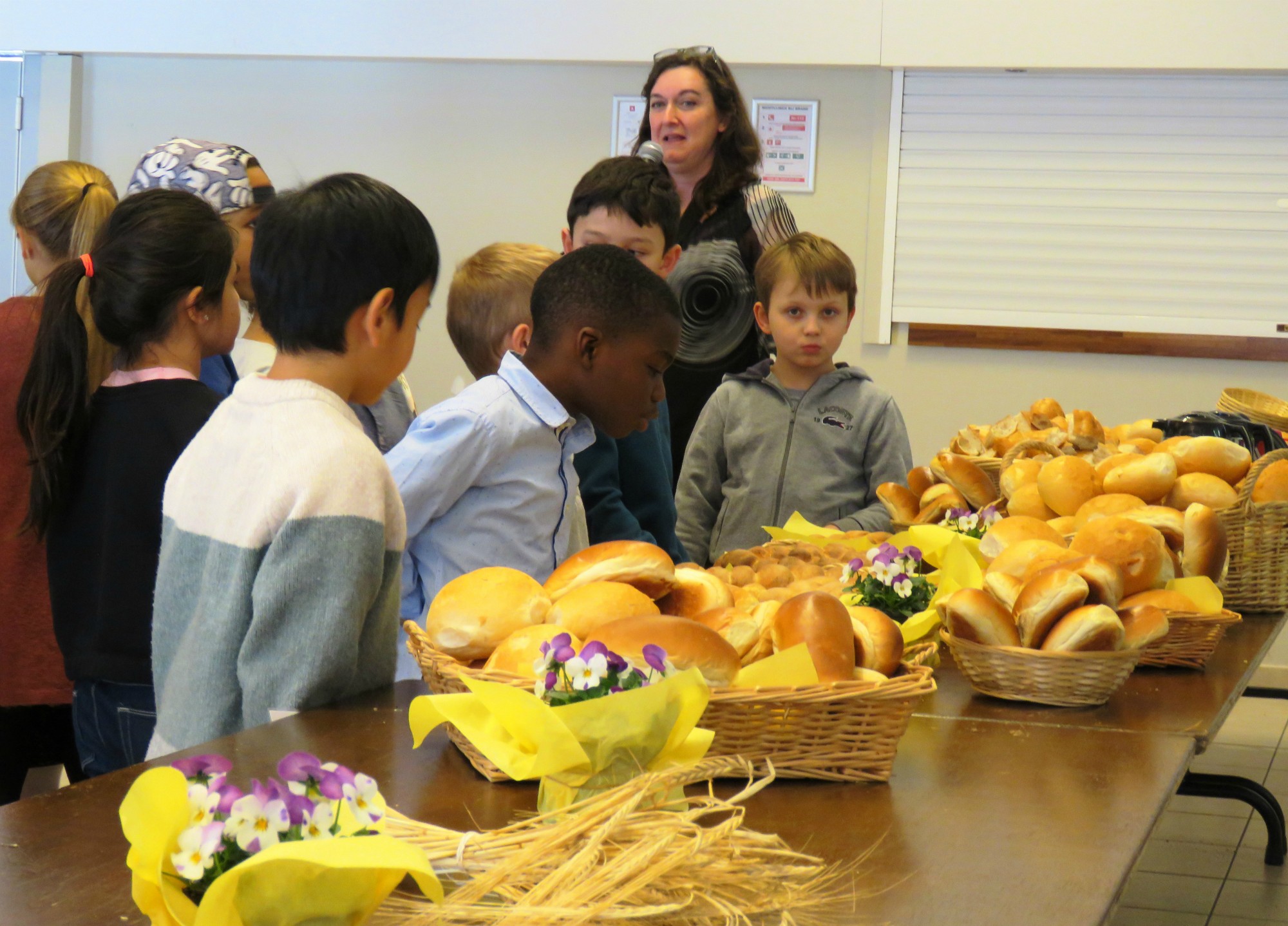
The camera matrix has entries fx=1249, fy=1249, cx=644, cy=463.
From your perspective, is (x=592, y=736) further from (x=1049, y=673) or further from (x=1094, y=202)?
(x=1094, y=202)

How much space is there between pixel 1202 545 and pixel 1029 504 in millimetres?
304

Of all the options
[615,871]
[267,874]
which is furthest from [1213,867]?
[267,874]

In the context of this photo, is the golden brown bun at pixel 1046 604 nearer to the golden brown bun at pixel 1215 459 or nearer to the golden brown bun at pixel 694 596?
the golden brown bun at pixel 694 596

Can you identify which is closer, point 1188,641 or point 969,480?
point 1188,641

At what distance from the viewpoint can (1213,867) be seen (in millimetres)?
3098

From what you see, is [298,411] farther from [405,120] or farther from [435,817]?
[405,120]

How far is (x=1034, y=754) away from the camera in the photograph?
1.22 metres

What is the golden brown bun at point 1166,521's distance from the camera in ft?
6.01

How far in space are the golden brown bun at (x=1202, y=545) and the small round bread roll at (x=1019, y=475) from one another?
0.29 meters

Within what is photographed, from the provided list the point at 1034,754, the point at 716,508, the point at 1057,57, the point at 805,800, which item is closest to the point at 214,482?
the point at 805,800

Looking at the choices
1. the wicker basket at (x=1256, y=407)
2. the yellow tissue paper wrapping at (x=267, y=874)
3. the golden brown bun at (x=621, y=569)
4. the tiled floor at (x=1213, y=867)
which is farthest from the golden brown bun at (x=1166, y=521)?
the yellow tissue paper wrapping at (x=267, y=874)

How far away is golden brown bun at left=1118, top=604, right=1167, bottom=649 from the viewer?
147 cm

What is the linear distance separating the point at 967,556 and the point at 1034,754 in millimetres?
493

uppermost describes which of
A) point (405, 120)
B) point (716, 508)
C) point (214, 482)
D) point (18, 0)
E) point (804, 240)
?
point (18, 0)
